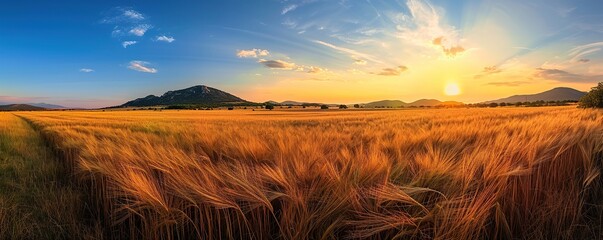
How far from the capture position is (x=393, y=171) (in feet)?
7.57

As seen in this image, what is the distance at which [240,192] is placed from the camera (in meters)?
1.85

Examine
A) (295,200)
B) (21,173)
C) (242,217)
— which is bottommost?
(21,173)

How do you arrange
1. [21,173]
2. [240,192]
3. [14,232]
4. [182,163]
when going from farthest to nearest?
[21,173] < [182,163] < [14,232] < [240,192]

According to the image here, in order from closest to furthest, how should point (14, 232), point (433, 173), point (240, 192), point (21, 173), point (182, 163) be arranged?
point (240, 192)
point (433, 173)
point (14, 232)
point (182, 163)
point (21, 173)

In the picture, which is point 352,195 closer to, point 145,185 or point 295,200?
point 295,200

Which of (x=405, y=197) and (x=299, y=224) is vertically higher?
(x=405, y=197)

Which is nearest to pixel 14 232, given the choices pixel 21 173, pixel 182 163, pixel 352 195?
pixel 182 163

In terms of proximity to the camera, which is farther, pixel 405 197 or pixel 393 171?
pixel 393 171

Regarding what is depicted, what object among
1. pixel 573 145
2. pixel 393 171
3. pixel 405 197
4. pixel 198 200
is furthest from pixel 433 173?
pixel 573 145

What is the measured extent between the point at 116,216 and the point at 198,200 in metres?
Result: 0.94

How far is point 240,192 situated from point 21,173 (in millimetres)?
5168

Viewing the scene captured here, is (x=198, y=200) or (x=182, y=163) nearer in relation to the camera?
(x=198, y=200)

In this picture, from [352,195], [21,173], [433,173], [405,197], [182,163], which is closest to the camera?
[405,197]

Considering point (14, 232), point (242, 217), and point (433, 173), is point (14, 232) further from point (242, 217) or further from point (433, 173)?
point (433, 173)
